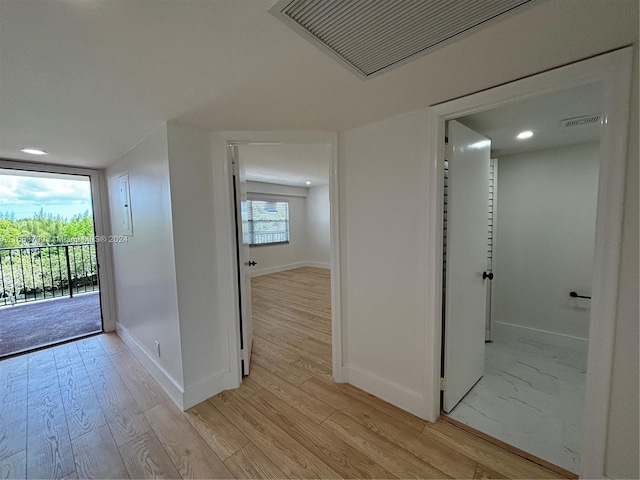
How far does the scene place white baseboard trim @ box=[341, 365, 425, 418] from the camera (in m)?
1.74

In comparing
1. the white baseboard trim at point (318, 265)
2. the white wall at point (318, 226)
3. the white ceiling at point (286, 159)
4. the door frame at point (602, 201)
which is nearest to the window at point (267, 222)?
the white wall at point (318, 226)

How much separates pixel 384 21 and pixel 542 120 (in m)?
1.79

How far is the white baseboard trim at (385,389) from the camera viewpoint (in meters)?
1.74

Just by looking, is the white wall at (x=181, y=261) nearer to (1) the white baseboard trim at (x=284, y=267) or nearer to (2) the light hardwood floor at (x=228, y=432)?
(2) the light hardwood floor at (x=228, y=432)

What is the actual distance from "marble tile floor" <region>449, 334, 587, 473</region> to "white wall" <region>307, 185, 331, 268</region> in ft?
16.2

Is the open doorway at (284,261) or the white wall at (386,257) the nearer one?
the white wall at (386,257)

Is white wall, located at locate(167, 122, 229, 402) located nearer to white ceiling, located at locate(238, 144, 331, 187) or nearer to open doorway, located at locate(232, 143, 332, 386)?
open doorway, located at locate(232, 143, 332, 386)

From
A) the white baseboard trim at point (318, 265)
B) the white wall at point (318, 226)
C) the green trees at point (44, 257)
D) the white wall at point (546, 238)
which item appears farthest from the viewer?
the white baseboard trim at point (318, 265)

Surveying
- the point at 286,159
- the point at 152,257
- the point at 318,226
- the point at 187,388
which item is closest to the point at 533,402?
the point at 187,388

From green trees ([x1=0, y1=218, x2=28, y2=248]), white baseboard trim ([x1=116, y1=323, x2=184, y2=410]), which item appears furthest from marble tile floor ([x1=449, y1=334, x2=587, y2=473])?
green trees ([x1=0, y1=218, x2=28, y2=248])

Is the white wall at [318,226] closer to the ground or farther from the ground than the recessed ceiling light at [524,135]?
closer to the ground

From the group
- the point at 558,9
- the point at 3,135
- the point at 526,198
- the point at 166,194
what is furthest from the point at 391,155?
the point at 3,135

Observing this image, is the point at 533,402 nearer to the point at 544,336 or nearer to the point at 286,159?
the point at 544,336

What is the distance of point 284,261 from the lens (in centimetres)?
694
